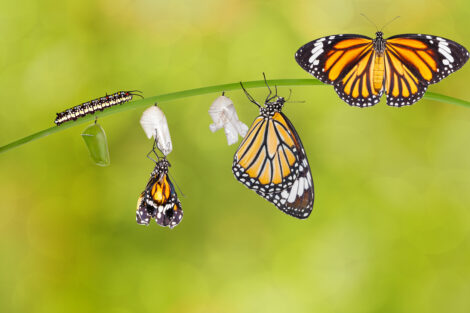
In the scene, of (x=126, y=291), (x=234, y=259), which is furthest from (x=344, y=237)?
(x=126, y=291)

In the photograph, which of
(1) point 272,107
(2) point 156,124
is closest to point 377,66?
(1) point 272,107

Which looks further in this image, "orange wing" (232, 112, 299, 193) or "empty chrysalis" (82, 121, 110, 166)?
"orange wing" (232, 112, 299, 193)

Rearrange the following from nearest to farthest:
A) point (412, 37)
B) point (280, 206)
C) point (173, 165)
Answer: point (412, 37) < point (280, 206) < point (173, 165)

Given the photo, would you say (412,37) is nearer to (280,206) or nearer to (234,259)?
(280,206)

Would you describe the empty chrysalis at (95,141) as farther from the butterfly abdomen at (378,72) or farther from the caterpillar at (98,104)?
the butterfly abdomen at (378,72)

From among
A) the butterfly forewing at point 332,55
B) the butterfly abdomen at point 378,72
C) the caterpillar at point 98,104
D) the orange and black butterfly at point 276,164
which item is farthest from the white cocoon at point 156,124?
the butterfly abdomen at point 378,72

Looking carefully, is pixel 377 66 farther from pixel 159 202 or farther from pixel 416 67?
pixel 159 202

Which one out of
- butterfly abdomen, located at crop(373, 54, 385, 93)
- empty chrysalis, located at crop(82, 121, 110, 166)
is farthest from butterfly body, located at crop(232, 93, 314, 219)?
empty chrysalis, located at crop(82, 121, 110, 166)

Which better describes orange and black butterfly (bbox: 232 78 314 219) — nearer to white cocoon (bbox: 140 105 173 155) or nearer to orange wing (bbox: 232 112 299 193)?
orange wing (bbox: 232 112 299 193)
